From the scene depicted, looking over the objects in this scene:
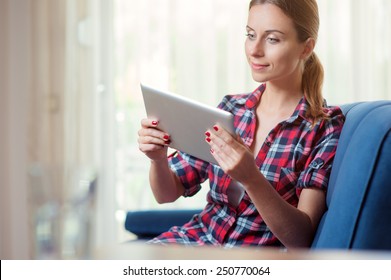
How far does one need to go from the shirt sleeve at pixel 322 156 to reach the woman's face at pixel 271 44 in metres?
0.15

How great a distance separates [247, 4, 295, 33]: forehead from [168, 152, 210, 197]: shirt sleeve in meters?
0.38

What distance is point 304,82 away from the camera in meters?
1.48

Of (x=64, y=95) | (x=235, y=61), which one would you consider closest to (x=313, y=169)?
(x=235, y=61)

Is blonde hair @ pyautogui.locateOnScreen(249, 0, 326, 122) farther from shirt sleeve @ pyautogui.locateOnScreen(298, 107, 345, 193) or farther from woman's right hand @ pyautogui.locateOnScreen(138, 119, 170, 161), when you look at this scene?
woman's right hand @ pyautogui.locateOnScreen(138, 119, 170, 161)

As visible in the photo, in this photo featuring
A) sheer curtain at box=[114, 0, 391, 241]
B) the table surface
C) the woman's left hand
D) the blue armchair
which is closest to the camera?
the table surface

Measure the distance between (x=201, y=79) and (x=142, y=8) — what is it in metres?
0.45

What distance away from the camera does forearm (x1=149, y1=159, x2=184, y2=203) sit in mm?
1490

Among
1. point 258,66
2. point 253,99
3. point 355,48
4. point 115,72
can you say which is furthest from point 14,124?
point 258,66

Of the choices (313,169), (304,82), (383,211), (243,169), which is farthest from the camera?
(304,82)

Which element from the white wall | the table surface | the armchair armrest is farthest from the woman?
the white wall

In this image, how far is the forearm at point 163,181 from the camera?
4.89 feet

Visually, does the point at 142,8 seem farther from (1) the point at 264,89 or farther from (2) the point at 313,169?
(2) the point at 313,169

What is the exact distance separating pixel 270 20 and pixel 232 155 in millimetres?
352

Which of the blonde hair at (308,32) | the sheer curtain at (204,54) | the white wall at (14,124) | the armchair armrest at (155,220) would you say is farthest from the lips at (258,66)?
the white wall at (14,124)
